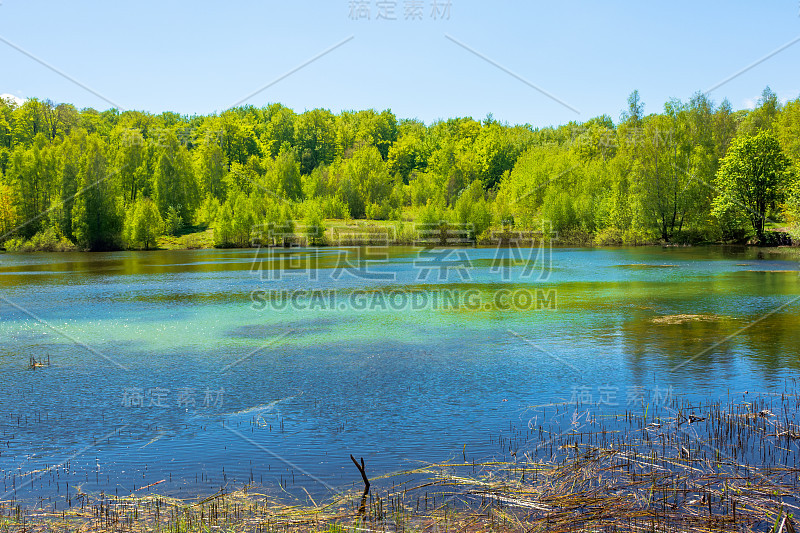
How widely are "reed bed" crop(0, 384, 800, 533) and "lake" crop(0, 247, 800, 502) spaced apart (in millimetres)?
629

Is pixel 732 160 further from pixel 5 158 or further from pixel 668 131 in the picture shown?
pixel 5 158

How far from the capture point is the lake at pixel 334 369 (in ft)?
35.6

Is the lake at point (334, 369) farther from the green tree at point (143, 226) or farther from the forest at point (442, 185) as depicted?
the green tree at point (143, 226)

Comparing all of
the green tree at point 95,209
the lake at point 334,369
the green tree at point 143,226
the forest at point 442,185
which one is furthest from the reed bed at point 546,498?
the green tree at point 143,226

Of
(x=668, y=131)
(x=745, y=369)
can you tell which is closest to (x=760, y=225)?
(x=668, y=131)

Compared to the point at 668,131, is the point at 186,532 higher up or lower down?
lower down

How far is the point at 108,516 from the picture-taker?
8320 millimetres

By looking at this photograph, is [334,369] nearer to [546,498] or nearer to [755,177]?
[546,498]

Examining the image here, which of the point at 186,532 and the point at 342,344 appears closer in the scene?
the point at 186,532

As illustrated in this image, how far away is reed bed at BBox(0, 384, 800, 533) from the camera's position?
309 inches

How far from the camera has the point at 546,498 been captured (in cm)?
848

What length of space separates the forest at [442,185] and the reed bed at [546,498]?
4472cm

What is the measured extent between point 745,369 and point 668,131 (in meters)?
64.2

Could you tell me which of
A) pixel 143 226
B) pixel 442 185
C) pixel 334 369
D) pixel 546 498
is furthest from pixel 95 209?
pixel 546 498
